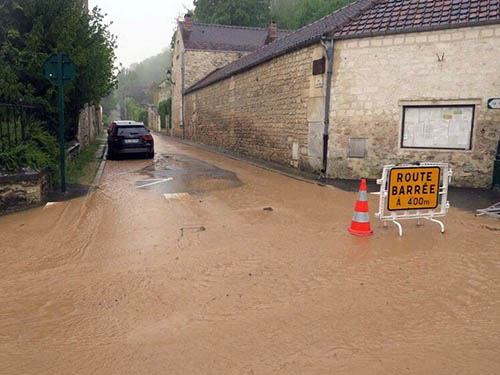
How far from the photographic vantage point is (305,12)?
44.5 meters

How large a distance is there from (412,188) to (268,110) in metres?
10.2

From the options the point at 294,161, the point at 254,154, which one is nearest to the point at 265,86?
the point at 254,154

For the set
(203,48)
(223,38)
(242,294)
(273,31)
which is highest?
(273,31)

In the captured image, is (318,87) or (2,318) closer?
(2,318)

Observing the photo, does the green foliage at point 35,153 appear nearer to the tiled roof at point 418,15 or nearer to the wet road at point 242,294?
the wet road at point 242,294

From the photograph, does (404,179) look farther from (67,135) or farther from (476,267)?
(67,135)

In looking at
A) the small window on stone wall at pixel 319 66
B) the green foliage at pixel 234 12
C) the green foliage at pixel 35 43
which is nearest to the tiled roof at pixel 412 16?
the small window on stone wall at pixel 319 66

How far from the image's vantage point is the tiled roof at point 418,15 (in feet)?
31.7

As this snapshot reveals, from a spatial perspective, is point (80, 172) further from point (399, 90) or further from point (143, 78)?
point (143, 78)

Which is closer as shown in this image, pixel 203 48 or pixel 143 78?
pixel 203 48

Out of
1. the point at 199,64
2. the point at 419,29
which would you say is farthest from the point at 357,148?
the point at 199,64

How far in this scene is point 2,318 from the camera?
11.4 feet

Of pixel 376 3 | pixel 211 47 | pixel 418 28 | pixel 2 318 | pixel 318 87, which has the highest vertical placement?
pixel 211 47

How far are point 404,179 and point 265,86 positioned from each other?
35.7 feet
